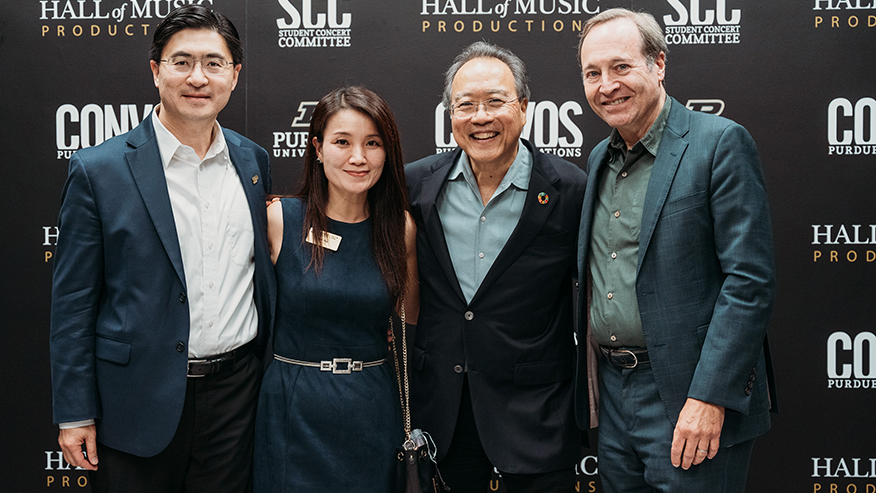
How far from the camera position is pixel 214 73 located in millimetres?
2193

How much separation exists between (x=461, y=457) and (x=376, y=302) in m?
0.64

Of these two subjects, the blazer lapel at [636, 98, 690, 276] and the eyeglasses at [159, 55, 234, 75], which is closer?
the blazer lapel at [636, 98, 690, 276]

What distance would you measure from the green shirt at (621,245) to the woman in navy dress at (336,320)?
2.22 ft

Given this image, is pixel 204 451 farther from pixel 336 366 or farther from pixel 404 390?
pixel 404 390

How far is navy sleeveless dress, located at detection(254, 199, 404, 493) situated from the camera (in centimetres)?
215

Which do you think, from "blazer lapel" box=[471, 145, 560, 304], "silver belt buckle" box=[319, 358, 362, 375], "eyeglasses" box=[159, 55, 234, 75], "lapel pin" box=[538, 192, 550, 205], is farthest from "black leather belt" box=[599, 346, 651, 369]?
"eyeglasses" box=[159, 55, 234, 75]

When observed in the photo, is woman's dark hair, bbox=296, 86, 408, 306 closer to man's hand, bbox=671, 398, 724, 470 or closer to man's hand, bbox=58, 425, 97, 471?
man's hand, bbox=58, 425, 97, 471

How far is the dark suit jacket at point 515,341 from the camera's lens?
2250mm

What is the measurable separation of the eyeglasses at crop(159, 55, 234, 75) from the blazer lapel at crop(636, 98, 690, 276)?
146cm

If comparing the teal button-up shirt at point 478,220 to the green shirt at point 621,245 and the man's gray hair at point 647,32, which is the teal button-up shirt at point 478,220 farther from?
the man's gray hair at point 647,32

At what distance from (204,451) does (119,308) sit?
541mm

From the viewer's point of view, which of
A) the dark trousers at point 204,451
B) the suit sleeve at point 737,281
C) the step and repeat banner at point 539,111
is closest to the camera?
the suit sleeve at point 737,281

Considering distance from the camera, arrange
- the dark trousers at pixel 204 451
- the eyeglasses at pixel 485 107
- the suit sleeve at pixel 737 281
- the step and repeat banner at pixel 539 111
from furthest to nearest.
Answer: the step and repeat banner at pixel 539 111
the eyeglasses at pixel 485 107
the dark trousers at pixel 204 451
the suit sleeve at pixel 737 281

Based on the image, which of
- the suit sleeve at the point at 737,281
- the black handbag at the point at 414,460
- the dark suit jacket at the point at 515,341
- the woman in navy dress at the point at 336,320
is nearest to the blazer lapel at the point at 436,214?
the dark suit jacket at the point at 515,341
